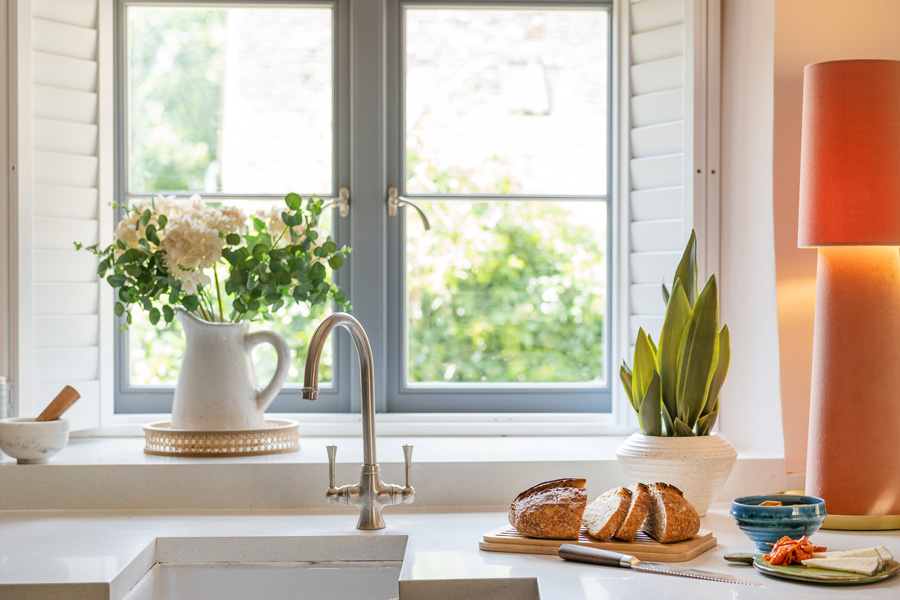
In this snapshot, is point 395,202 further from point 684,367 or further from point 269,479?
point 684,367

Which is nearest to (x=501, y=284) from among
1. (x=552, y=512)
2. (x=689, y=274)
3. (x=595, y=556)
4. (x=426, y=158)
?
(x=426, y=158)

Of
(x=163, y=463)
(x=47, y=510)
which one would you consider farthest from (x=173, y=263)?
(x=47, y=510)

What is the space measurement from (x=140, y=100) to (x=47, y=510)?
105cm

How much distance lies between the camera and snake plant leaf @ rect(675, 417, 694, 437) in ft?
5.65

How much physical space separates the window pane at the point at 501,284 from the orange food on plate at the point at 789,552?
969mm

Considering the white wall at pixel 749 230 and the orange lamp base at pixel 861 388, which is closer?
the orange lamp base at pixel 861 388

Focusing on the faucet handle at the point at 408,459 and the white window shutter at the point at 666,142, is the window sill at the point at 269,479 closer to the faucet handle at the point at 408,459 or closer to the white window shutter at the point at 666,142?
the faucet handle at the point at 408,459

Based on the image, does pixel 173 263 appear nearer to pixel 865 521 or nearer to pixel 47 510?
pixel 47 510

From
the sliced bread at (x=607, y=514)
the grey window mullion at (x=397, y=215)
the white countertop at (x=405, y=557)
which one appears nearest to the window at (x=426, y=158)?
the grey window mullion at (x=397, y=215)

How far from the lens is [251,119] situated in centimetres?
232

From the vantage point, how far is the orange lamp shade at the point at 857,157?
5.36ft

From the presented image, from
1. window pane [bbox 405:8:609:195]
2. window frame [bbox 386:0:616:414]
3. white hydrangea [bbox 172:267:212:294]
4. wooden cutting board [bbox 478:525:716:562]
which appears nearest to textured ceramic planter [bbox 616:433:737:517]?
wooden cutting board [bbox 478:525:716:562]

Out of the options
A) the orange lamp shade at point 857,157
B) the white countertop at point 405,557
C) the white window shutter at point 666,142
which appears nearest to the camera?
the white countertop at point 405,557

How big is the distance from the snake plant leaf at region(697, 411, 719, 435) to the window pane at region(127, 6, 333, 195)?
1112mm
